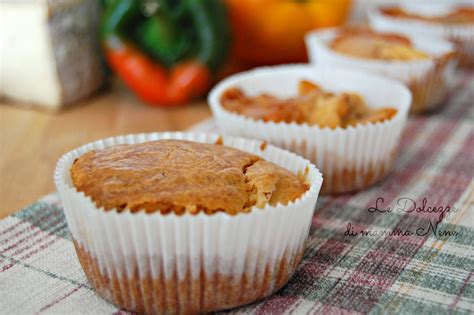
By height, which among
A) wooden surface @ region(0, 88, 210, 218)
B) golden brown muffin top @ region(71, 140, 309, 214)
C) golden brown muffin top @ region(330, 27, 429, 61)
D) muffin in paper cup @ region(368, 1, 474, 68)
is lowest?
wooden surface @ region(0, 88, 210, 218)

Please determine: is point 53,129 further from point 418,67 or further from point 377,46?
point 418,67

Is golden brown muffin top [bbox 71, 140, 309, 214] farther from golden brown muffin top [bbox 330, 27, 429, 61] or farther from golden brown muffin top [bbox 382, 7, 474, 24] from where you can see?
golden brown muffin top [bbox 382, 7, 474, 24]

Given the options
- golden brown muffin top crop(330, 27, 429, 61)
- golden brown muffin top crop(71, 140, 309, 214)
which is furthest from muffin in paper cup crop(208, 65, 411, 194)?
golden brown muffin top crop(330, 27, 429, 61)

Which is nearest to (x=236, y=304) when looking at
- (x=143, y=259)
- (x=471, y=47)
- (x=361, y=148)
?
(x=143, y=259)

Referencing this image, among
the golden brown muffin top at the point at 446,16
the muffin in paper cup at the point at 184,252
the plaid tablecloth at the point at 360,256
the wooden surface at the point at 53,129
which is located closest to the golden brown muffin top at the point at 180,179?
the muffin in paper cup at the point at 184,252

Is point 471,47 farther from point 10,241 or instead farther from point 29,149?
point 10,241

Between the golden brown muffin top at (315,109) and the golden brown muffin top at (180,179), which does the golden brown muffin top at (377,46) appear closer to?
the golden brown muffin top at (315,109)
